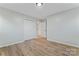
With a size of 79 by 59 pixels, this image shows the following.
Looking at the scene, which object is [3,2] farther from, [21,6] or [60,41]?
[60,41]

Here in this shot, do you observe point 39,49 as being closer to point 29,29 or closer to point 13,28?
point 29,29

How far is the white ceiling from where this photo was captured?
1264mm

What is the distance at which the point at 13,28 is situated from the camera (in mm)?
1311

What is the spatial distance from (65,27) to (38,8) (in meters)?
0.50

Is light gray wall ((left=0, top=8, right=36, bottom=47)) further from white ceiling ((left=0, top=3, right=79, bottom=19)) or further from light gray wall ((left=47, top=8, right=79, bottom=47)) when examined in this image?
light gray wall ((left=47, top=8, right=79, bottom=47))

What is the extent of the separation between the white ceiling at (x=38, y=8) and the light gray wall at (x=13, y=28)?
0.08m

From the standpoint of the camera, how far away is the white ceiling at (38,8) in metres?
1.26

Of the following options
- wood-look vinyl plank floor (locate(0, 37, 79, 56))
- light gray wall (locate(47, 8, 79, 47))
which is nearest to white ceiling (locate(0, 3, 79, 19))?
light gray wall (locate(47, 8, 79, 47))

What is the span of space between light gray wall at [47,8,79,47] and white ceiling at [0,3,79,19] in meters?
0.07

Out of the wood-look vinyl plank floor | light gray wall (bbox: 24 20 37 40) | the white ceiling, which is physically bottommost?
the wood-look vinyl plank floor

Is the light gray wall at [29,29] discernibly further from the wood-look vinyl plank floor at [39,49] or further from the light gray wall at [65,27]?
the light gray wall at [65,27]

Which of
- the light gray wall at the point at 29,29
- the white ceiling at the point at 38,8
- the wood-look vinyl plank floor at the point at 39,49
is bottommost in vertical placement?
the wood-look vinyl plank floor at the point at 39,49

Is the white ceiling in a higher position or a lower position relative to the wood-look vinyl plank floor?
higher

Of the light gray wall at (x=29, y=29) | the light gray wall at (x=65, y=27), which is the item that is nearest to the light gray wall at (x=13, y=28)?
the light gray wall at (x=29, y=29)
